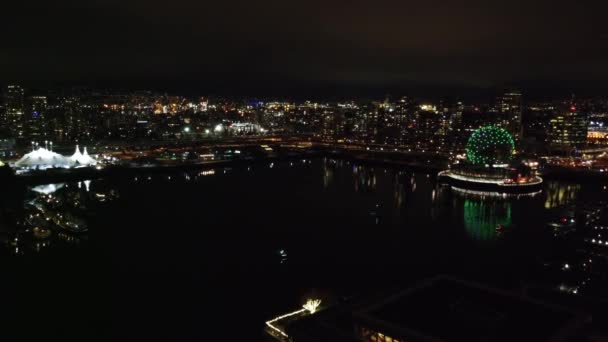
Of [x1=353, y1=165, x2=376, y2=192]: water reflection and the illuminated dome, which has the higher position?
the illuminated dome

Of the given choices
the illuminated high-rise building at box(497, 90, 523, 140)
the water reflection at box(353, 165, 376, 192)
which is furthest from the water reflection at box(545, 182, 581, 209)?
the illuminated high-rise building at box(497, 90, 523, 140)

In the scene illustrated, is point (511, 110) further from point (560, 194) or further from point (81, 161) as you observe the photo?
point (81, 161)

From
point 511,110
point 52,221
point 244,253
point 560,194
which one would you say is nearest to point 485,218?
point 560,194

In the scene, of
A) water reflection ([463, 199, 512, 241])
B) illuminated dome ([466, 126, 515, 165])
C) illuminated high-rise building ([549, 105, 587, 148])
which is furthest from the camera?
illuminated high-rise building ([549, 105, 587, 148])

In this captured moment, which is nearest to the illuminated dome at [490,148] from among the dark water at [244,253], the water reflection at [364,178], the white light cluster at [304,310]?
the dark water at [244,253]

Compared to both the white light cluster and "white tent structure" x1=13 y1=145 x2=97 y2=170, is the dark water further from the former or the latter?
"white tent structure" x1=13 y1=145 x2=97 y2=170

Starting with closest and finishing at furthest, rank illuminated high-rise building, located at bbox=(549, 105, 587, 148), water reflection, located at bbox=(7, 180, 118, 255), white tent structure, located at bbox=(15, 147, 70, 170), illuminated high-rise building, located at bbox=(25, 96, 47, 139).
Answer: water reflection, located at bbox=(7, 180, 118, 255), white tent structure, located at bbox=(15, 147, 70, 170), illuminated high-rise building, located at bbox=(549, 105, 587, 148), illuminated high-rise building, located at bbox=(25, 96, 47, 139)

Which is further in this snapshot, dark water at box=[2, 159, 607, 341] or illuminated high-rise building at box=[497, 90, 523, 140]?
illuminated high-rise building at box=[497, 90, 523, 140]
